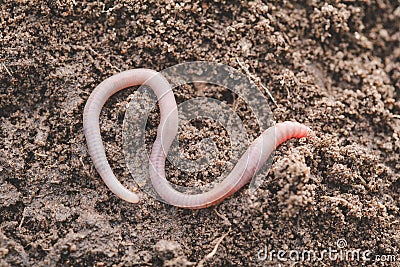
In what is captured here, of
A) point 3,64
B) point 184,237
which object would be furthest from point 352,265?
point 3,64

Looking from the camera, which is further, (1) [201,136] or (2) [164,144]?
(1) [201,136]

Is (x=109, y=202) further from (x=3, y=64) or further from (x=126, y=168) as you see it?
(x=3, y=64)

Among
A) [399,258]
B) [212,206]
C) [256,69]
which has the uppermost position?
[256,69]
